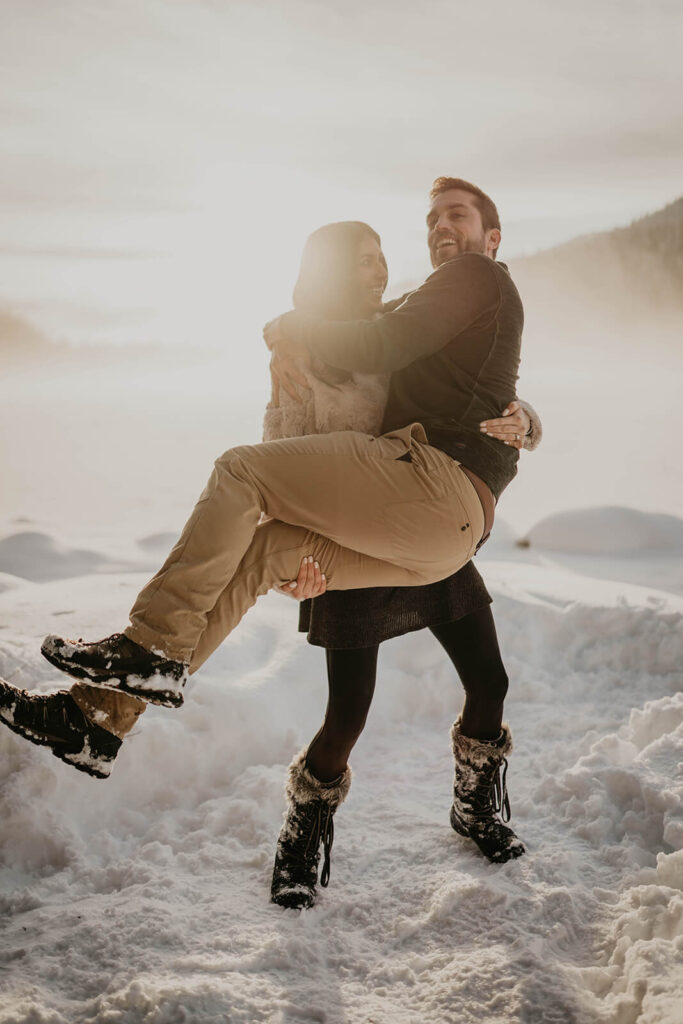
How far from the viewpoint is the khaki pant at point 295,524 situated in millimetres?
1764

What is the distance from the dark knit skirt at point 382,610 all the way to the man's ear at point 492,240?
100 centimetres

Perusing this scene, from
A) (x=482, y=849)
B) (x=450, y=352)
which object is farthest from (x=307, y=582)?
(x=482, y=849)

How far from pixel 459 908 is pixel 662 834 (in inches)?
26.2

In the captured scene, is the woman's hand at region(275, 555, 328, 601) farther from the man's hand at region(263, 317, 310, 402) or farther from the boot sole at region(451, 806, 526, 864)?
the boot sole at region(451, 806, 526, 864)

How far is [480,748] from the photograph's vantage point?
2.40 meters

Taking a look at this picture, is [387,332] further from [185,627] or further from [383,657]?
[383,657]

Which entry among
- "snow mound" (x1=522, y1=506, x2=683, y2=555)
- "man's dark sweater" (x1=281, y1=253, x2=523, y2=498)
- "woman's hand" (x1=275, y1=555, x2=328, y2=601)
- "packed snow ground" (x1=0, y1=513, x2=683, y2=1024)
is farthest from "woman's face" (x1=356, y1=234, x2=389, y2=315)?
"snow mound" (x1=522, y1=506, x2=683, y2=555)

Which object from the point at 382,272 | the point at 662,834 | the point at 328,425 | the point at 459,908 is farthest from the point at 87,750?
the point at 662,834

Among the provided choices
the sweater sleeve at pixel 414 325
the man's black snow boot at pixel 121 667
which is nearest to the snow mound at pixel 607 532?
the sweater sleeve at pixel 414 325

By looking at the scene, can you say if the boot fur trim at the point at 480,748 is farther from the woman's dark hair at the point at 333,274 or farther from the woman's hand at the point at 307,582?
the woman's dark hair at the point at 333,274

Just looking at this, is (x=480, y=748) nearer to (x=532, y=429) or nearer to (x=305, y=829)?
(x=305, y=829)

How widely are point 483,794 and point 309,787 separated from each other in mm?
559

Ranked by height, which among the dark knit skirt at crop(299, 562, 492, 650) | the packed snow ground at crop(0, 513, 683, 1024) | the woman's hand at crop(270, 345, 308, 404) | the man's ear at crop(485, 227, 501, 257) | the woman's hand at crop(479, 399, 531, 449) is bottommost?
the packed snow ground at crop(0, 513, 683, 1024)

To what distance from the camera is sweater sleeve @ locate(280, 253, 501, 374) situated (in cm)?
191
